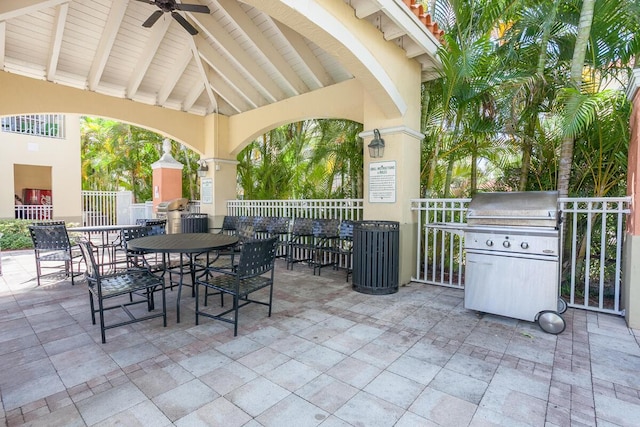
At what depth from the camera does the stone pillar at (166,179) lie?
943cm

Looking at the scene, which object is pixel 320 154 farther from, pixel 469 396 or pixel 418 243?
pixel 469 396

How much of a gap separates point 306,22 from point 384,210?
2821mm

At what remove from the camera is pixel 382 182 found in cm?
502

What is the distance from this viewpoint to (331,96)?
6152 millimetres

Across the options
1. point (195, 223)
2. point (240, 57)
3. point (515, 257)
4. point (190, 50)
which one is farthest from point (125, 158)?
point (515, 257)

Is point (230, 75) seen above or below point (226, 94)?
above

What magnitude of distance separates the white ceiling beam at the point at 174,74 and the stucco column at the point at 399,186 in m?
4.47

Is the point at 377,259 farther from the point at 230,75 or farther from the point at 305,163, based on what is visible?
the point at 230,75

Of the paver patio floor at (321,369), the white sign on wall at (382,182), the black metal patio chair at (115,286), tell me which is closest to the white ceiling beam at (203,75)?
the white sign on wall at (382,182)

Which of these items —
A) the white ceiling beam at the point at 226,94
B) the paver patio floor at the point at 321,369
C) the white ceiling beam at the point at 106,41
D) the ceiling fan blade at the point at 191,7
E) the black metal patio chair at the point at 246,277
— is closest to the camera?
the paver patio floor at the point at 321,369

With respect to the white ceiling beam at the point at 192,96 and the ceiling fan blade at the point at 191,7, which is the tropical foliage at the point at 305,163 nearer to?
the white ceiling beam at the point at 192,96

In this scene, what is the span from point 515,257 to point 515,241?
169 mm

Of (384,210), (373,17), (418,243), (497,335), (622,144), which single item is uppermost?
(373,17)

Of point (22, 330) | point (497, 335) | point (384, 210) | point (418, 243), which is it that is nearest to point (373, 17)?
point (384, 210)
